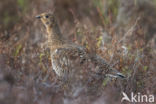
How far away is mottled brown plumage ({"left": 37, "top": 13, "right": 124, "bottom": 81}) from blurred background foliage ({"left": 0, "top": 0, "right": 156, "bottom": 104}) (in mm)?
114

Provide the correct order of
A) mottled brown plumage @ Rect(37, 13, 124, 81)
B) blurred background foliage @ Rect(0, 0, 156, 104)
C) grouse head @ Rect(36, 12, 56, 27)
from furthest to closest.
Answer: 1. grouse head @ Rect(36, 12, 56, 27)
2. mottled brown plumage @ Rect(37, 13, 124, 81)
3. blurred background foliage @ Rect(0, 0, 156, 104)

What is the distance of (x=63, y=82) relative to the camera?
3951mm

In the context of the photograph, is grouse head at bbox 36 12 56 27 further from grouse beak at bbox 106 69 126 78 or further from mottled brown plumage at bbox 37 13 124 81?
grouse beak at bbox 106 69 126 78

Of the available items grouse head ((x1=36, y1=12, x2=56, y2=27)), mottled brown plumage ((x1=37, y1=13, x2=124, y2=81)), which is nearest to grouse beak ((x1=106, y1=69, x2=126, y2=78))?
mottled brown plumage ((x1=37, y1=13, x2=124, y2=81))

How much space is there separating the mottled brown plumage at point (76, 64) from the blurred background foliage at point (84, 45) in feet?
0.37

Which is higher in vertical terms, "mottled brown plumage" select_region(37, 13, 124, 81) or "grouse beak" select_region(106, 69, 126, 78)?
"mottled brown plumage" select_region(37, 13, 124, 81)

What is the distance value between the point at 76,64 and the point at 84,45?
137 cm

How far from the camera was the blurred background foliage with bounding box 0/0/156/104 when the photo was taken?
3.24 meters

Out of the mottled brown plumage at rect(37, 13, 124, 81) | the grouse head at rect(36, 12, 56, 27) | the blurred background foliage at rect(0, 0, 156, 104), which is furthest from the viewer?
the grouse head at rect(36, 12, 56, 27)

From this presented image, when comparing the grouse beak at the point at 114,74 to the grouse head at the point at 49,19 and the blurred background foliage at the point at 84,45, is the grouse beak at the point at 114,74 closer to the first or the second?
the blurred background foliage at the point at 84,45

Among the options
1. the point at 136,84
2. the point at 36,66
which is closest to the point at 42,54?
the point at 36,66

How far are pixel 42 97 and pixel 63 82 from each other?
87 cm

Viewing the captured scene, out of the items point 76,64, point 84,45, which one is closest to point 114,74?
point 76,64

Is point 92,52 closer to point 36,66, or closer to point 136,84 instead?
point 136,84
